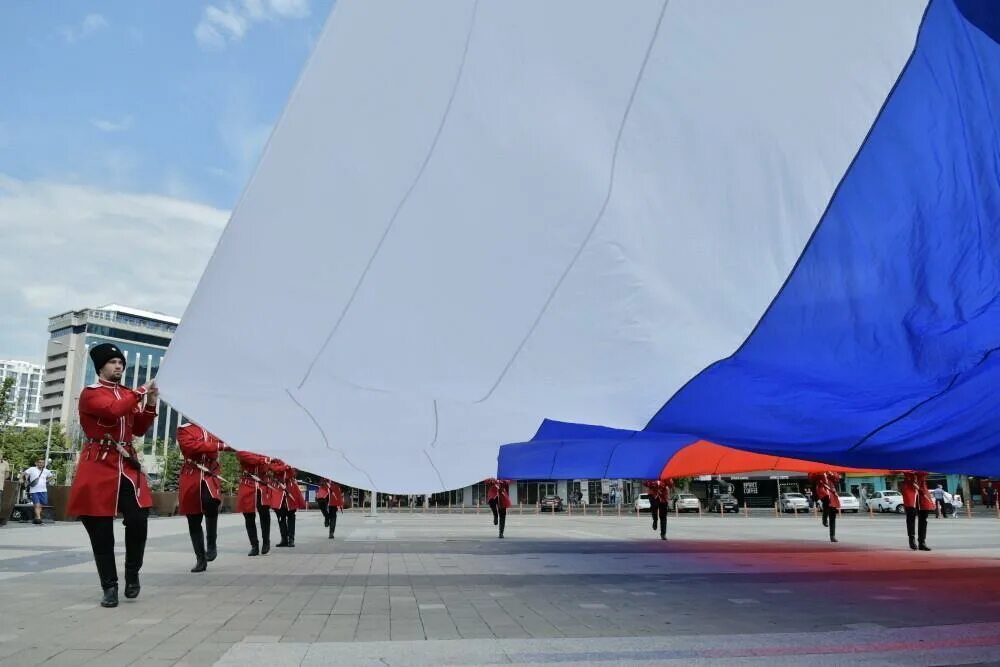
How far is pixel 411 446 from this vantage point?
652 centimetres

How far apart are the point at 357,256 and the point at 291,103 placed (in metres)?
0.87

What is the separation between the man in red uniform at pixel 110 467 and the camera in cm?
570

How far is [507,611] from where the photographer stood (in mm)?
5969

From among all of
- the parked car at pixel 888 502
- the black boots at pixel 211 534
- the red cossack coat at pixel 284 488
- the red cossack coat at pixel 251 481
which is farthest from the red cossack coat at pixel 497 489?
the parked car at pixel 888 502

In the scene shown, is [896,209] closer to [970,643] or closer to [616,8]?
[616,8]

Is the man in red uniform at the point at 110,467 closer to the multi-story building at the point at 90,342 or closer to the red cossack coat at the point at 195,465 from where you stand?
the red cossack coat at the point at 195,465

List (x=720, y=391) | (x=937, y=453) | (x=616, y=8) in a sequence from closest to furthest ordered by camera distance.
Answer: (x=616, y=8) < (x=720, y=391) < (x=937, y=453)

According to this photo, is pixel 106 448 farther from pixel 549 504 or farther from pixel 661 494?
pixel 549 504

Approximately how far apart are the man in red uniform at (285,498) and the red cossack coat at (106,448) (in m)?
5.35

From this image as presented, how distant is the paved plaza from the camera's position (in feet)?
Result: 14.3

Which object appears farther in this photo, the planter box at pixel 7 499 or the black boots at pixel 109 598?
the planter box at pixel 7 499

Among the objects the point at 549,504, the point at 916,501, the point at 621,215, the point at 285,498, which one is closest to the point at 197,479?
the point at 285,498

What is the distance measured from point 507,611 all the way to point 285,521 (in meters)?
7.96

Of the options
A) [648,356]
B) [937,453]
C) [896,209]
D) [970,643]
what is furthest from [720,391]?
[937,453]
